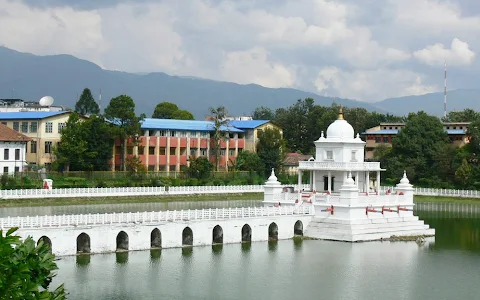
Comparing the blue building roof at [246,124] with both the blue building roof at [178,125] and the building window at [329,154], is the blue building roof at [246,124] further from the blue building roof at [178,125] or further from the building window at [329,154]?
the building window at [329,154]

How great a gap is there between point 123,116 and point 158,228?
51317mm

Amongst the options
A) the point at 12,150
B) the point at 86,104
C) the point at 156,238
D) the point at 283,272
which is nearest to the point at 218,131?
the point at 86,104

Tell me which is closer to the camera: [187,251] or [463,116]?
[187,251]

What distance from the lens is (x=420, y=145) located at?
10644cm

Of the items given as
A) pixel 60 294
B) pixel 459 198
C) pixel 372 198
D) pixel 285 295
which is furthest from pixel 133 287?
pixel 459 198

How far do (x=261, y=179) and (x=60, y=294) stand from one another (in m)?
81.5

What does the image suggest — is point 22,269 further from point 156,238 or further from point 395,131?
point 395,131

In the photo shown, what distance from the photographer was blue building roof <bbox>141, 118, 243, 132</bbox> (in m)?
109

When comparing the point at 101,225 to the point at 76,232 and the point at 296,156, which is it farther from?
the point at 296,156

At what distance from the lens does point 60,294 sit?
23875mm

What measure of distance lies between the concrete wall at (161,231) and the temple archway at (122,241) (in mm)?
283

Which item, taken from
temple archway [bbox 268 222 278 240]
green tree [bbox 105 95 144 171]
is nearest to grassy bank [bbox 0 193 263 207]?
green tree [bbox 105 95 144 171]

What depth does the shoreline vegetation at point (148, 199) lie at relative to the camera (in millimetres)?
75000

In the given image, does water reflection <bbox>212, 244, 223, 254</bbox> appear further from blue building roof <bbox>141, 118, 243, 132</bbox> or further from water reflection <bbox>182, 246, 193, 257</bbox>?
blue building roof <bbox>141, 118, 243, 132</bbox>
